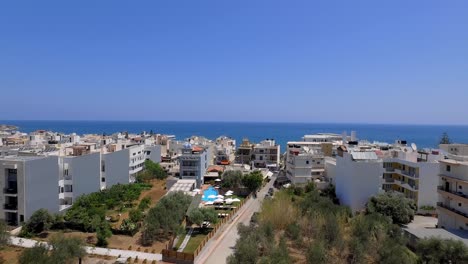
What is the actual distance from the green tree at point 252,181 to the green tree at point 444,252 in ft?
89.1

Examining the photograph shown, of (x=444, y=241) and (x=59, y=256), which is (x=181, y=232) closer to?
(x=59, y=256)

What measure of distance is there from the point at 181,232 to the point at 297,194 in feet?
66.8

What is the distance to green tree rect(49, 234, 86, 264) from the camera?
2241 centimetres

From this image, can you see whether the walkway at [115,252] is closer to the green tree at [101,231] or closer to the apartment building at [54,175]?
the green tree at [101,231]

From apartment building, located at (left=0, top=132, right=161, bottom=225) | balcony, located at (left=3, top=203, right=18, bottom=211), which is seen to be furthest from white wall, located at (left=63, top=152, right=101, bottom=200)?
balcony, located at (left=3, top=203, right=18, bottom=211)

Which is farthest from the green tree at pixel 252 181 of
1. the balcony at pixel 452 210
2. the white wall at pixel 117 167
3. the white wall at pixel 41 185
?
the white wall at pixel 41 185

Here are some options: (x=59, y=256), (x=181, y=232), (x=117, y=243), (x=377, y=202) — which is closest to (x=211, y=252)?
(x=181, y=232)

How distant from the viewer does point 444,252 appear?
78.9 ft

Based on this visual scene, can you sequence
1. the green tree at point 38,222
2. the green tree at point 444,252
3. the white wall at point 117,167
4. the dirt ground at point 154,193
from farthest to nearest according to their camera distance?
the white wall at point 117,167, the dirt ground at point 154,193, the green tree at point 38,222, the green tree at point 444,252

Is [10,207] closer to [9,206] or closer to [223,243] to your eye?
[9,206]

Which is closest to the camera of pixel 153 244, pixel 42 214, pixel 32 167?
pixel 153 244

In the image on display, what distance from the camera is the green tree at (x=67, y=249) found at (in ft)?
73.5

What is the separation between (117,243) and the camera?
31016 mm

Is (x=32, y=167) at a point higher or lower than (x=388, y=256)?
higher
